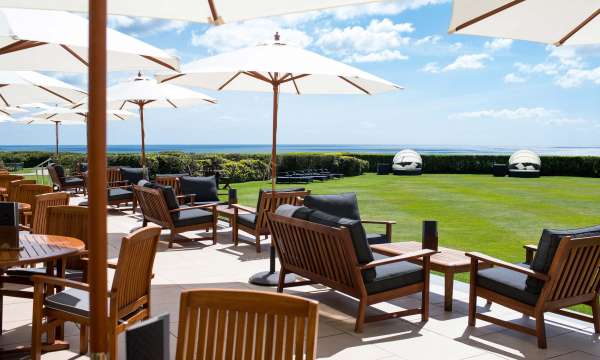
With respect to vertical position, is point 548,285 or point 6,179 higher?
point 6,179

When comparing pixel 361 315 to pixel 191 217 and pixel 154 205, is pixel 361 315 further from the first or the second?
pixel 154 205

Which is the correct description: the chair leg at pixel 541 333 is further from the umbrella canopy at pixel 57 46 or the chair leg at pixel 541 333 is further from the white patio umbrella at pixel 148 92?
the white patio umbrella at pixel 148 92

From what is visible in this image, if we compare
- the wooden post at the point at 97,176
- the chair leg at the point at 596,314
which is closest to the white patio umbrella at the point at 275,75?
the chair leg at the point at 596,314

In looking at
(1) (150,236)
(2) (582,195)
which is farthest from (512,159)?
(1) (150,236)

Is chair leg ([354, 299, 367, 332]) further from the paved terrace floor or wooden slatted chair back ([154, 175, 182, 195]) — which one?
wooden slatted chair back ([154, 175, 182, 195])

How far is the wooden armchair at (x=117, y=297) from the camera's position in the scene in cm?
345

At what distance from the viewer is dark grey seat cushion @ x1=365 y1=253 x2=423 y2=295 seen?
192 inches

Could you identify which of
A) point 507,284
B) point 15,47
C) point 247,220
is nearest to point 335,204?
point 247,220

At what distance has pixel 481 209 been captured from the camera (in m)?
13.6

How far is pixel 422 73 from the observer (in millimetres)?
99312

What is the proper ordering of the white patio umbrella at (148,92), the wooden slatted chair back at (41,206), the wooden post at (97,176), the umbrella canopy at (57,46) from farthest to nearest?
the white patio umbrella at (148,92), the wooden slatted chair back at (41,206), the umbrella canopy at (57,46), the wooden post at (97,176)

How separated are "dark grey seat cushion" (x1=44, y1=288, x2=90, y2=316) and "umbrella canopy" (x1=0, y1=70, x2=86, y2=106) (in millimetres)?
4203

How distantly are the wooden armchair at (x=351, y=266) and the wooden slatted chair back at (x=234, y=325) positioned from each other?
8.60 feet

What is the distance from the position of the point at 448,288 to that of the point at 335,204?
5.91 ft
